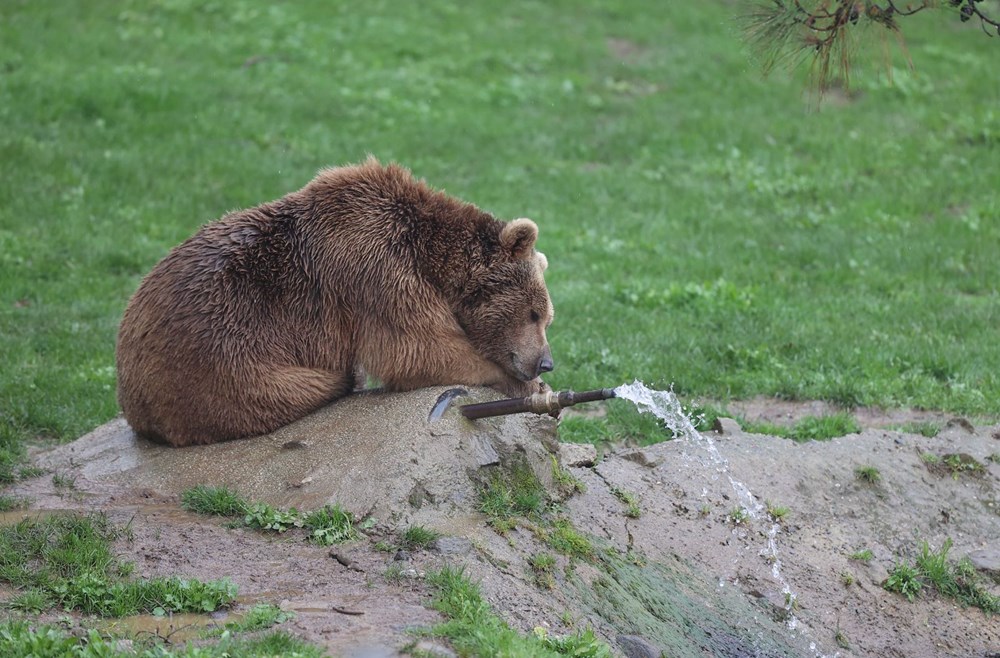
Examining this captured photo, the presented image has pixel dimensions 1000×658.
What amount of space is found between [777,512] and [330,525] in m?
2.92

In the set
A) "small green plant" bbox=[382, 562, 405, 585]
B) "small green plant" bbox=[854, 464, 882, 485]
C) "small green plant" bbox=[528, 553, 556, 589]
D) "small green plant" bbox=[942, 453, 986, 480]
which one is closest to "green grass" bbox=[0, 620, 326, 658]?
"small green plant" bbox=[382, 562, 405, 585]

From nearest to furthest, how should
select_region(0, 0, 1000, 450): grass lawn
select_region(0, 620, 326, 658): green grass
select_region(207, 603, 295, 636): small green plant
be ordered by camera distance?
select_region(0, 620, 326, 658): green grass
select_region(207, 603, 295, 636): small green plant
select_region(0, 0, 1000, 450): grass lawn

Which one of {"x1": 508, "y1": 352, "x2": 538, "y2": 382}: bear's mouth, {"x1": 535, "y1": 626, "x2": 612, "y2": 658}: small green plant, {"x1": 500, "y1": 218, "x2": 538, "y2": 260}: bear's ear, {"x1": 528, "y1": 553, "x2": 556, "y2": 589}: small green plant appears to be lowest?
{"x1": 528, "y1": 553, "x2": 556, "y2": 589}: small green plant

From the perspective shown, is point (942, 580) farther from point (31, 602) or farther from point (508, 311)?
point (31, 602)

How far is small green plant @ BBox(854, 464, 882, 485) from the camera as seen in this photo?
7.87 meters

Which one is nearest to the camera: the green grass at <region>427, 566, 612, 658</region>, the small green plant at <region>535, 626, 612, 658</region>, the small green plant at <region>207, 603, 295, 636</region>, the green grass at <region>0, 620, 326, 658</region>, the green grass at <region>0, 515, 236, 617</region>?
the green grass at <region>0, 620, 326, 658</region>

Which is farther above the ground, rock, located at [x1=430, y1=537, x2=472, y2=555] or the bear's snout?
the bear's snout

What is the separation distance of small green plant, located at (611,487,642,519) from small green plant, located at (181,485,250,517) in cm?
222

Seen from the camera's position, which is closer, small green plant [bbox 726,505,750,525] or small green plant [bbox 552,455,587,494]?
small green plant [bbox 552,455,587,494]

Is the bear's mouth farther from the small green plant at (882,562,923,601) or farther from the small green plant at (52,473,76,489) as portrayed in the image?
the small green plant at (52,473,76,489)

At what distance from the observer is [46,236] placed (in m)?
13.0

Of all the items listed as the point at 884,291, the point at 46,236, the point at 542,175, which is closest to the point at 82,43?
the point at 46,236

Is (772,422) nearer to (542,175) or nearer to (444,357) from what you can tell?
(444,357)

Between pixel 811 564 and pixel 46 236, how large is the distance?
30.5 feet
